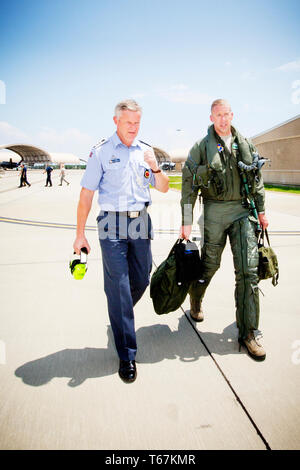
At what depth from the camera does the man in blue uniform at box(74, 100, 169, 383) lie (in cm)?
220

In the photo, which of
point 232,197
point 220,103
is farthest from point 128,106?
point 232,197

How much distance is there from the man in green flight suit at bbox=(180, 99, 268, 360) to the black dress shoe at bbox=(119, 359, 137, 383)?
938 mm

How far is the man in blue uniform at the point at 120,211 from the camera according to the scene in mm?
2199

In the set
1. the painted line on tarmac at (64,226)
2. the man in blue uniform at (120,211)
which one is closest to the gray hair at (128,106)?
the man in blue uniform at (120,211)

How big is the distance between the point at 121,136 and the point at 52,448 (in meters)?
1.97

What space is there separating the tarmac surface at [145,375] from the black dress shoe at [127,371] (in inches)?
1.9

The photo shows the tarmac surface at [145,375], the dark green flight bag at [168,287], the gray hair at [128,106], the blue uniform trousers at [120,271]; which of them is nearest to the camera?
the tarmac surface at [145,375]

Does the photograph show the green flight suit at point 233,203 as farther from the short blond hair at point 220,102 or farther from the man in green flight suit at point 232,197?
the short blond hair at point 220,102

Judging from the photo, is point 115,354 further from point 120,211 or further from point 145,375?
point 120,211

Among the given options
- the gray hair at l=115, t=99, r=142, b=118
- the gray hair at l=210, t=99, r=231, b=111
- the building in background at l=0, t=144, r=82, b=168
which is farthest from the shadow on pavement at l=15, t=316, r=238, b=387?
the building in background at l=0, t=144, r=82, b=168

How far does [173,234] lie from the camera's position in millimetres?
6582
